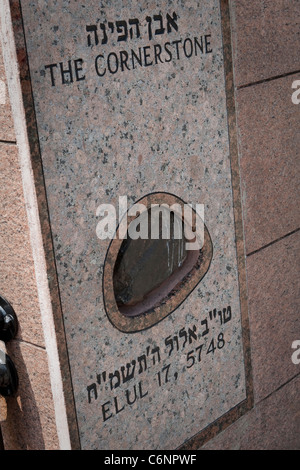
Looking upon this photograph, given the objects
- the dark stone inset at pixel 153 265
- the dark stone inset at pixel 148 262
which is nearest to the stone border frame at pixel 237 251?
the dark stone inset at pixel 153 265

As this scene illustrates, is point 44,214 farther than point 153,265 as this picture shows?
No

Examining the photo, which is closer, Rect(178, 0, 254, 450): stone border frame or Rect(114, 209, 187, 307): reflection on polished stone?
Rect(114, 209, 187, 307): reflection on polished stone

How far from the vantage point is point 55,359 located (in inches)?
130

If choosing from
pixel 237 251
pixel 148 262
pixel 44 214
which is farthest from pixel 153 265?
pixel 44 214

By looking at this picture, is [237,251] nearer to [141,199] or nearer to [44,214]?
[141,199]

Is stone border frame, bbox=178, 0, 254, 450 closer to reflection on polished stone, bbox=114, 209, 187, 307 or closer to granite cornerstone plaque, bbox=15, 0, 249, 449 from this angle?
granite cornerstone plaque, bbox=15, 0, 249, 449

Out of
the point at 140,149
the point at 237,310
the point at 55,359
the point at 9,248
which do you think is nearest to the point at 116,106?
the point at 140,149

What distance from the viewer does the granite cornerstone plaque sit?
312 centimetres

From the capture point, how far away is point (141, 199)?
3516mm

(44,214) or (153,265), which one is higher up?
(44,214)

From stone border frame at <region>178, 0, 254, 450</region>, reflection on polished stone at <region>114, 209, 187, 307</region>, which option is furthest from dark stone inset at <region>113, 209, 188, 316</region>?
stone border frame at <region>178, 0, 254, 450</region>

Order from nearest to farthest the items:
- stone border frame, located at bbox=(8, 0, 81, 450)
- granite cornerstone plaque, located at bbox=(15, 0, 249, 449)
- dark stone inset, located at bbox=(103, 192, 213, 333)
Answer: stone border frame, located at bbox=(8, 0, 81, 450)
granite cornerstone plaque, located at bbox=(15, 0, 249, 449)
dark stone inset, located at bbox=(103, 192, 213, 333)

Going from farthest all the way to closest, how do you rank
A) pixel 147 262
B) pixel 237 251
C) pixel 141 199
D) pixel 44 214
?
pixel 237 251, pixel 147 262, pixel 141 199, pixel 44 214
